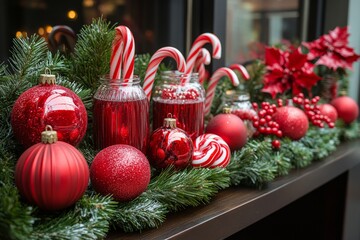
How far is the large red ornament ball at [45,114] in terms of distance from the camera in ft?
1.97

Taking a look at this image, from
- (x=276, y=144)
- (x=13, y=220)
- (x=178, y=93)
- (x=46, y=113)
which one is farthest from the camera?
(x=276, y=144)

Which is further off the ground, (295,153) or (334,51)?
(334,51)

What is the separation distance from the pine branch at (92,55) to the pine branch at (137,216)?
257mm

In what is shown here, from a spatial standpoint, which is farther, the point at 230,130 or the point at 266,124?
the point at 266,124

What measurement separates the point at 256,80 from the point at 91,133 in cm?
55

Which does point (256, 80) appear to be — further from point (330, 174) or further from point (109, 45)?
point (109, 45)

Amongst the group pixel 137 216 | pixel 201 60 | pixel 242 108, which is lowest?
pixel 137 216

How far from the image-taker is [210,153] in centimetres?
76

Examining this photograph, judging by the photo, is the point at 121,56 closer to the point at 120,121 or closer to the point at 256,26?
the point at 120,121

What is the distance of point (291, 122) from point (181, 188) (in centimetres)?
42

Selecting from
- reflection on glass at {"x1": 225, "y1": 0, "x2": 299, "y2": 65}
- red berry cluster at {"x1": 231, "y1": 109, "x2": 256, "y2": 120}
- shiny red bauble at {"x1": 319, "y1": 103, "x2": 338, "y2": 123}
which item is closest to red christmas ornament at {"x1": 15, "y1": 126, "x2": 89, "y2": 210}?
red berry cluster at {"x1": 231, "y1": 109, "x2": 256, "y2": 120}

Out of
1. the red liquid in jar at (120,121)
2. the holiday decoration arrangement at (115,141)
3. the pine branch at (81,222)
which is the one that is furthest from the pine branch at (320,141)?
the pine branch at (81,222)

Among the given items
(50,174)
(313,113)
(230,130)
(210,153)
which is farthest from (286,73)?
(50,174)

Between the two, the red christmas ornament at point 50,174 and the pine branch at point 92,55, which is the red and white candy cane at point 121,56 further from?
the red christmas ornament at point 50,174
